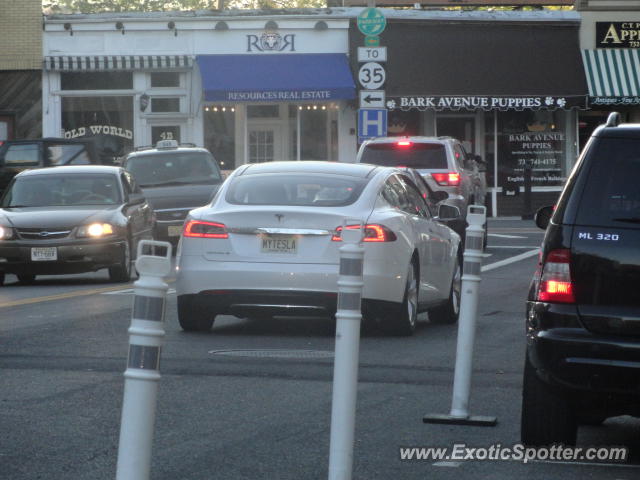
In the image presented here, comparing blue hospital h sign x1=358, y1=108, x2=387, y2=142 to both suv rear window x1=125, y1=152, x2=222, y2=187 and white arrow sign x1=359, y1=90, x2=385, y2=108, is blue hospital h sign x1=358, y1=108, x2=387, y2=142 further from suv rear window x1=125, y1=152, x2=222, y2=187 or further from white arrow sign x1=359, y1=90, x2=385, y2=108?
suv rear window x1=125, y1=152, x2=222, y2=187

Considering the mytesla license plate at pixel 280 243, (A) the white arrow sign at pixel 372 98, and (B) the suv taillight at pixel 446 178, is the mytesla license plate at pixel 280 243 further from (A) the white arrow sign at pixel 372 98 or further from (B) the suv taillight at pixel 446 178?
(A) the white arrow sign at pixel 372 98

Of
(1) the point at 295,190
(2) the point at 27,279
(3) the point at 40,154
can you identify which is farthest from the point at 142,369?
(3) the point at 40,154

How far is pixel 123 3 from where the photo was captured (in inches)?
2608

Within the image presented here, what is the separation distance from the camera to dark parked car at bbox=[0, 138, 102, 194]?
1037 inches

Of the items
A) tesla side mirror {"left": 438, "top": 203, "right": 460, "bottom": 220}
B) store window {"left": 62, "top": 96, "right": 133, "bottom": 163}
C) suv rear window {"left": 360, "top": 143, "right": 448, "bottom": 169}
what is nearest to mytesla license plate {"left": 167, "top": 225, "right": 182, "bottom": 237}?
suv rear window {"left": 360, "top": 143, "right": 448, "bottom": 169}

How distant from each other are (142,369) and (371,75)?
2356 centimetres

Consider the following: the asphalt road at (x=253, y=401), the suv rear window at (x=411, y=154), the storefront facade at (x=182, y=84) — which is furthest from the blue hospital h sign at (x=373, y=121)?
the asphalt road at (x=253, y=401)

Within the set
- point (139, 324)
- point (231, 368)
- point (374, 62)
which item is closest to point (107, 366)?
point (231, 368)

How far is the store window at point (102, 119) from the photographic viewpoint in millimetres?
36078

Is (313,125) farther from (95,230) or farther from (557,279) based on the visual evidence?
(557,279)

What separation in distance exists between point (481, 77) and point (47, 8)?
28636 millimetres

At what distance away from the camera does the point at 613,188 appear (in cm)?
632

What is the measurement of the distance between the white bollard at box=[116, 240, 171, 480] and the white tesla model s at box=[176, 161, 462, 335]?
22.7ft

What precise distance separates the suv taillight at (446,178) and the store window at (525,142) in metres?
15.1
